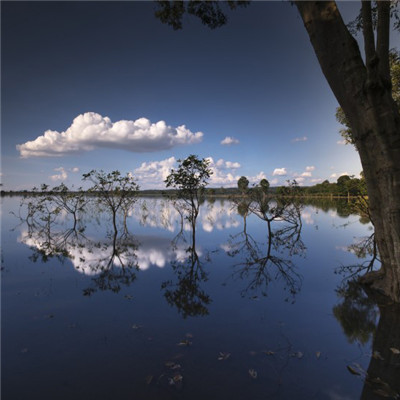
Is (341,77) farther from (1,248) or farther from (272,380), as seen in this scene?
(1,248)

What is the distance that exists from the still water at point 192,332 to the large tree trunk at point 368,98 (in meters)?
3.61

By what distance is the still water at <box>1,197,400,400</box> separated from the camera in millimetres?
4801

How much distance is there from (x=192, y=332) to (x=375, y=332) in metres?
5.63

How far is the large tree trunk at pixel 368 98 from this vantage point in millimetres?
6297

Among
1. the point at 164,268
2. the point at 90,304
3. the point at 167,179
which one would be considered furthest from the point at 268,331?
the point at 167,179

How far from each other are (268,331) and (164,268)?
8.83 m

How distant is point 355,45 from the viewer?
6.44 meters

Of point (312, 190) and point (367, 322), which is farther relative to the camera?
point (312, 190)

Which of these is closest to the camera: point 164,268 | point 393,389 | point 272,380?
point 393,389

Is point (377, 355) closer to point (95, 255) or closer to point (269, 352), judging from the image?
point (269, 352)

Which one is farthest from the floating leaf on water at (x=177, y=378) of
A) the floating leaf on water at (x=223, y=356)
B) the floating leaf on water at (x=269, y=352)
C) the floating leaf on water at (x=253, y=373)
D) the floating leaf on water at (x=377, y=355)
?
the floating leaf on water at (x=377, y=355)

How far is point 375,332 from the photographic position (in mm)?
6812

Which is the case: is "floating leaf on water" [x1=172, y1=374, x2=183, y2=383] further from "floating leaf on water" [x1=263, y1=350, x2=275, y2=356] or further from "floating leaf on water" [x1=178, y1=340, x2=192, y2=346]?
"floating leaf on water" [x1=263, y1=350, x2=275, y2=356]

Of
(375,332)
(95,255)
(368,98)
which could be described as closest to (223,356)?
(375,332)
